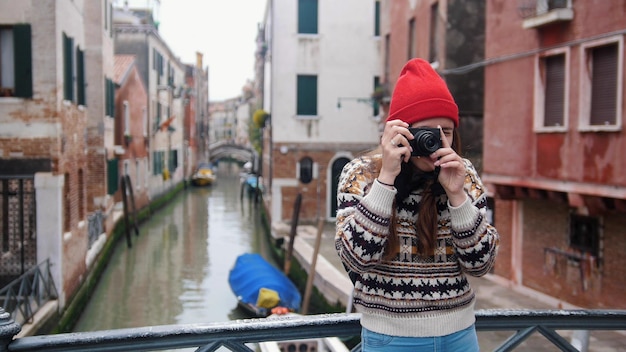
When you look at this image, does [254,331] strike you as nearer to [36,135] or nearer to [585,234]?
[585,234]

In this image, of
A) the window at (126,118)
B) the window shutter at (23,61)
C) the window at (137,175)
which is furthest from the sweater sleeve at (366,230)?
the window at (137,175)

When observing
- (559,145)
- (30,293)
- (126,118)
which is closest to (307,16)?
(126,118)

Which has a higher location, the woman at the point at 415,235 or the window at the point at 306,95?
the window at the point at 306,95

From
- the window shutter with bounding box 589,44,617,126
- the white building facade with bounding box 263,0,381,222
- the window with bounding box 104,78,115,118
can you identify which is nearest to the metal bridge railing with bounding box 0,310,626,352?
the window shutter with bounding box 589,44,617,126

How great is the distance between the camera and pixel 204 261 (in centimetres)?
1769

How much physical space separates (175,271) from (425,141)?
15437 millimetres

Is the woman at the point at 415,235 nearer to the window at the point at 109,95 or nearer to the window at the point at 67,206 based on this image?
the window at the point at 67,206

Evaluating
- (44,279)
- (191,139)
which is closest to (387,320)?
(44,279)

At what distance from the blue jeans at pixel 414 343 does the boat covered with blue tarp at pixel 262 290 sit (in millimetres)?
10177

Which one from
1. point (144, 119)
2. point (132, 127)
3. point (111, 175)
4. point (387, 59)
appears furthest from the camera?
point (144, 119)

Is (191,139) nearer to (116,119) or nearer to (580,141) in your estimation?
(116,119)

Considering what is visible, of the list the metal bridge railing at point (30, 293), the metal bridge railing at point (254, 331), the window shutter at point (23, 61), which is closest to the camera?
the metal bridge railing at point (254, 331)

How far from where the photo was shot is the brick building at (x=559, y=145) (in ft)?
23.6

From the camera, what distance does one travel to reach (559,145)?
7.93 m
